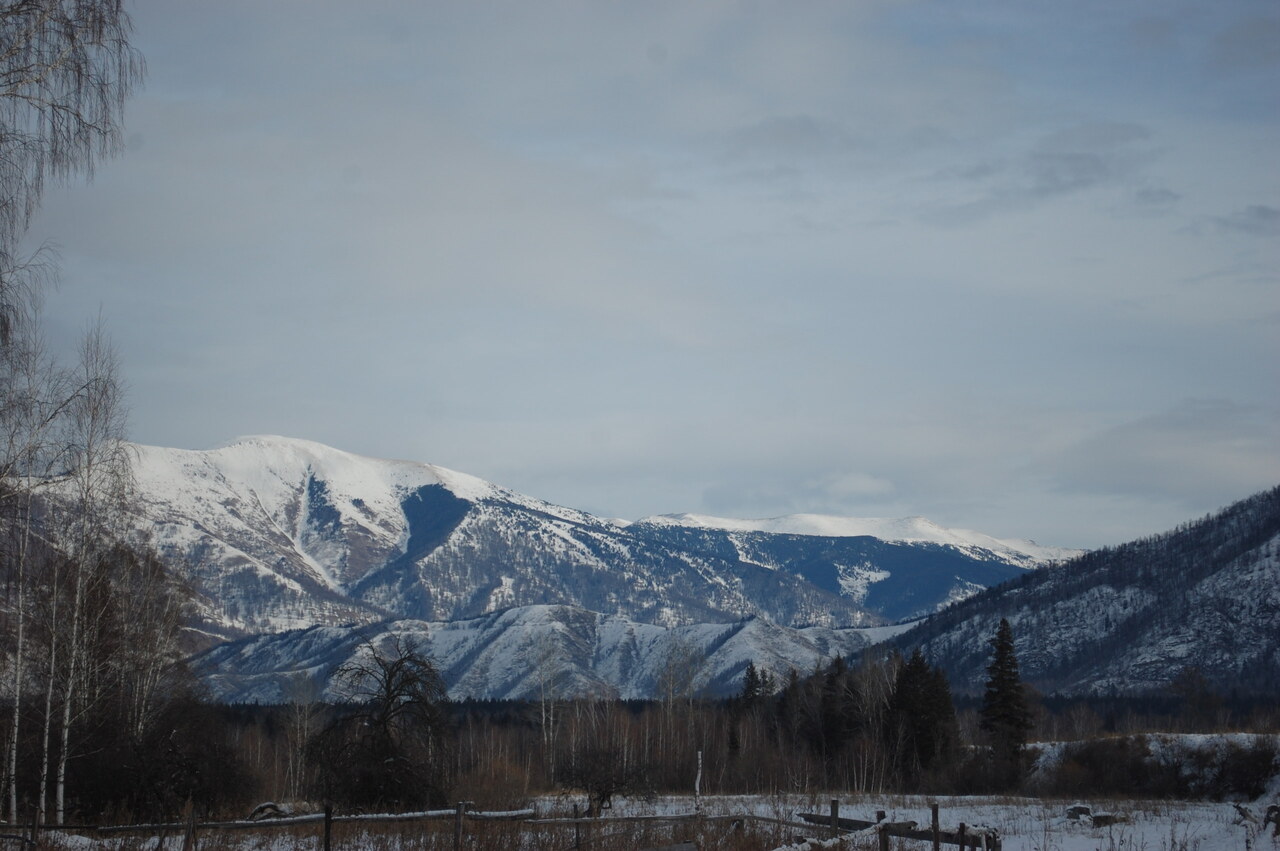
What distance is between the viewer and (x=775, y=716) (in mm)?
113125

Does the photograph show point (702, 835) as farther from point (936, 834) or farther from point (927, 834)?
point (936, 834)

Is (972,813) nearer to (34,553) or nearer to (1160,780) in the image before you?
(1160,780)

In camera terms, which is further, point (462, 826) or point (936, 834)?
point (462, 826)

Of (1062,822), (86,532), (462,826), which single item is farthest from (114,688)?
(1062,822)

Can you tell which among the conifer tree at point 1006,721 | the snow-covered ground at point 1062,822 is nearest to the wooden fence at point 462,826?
the snow-covered ground at point 1062,822

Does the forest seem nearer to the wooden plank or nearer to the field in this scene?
the field

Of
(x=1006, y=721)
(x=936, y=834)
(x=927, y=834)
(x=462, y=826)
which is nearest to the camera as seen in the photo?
(x=936, y=834)

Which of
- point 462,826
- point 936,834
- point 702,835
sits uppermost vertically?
point 462,826

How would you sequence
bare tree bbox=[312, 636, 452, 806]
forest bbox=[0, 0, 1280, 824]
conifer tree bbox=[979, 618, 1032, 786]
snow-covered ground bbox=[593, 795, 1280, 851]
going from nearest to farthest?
forest bbox=[0, 0, 1280, 824] < snow-covered ground bbox=[593, 795, 1280, 851] < bare tree bbox=[312, 636, 452, 806] < conifer tree bbox=[979, 618, 1032, 786]

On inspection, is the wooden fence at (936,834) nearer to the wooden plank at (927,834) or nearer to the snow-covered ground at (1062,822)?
the wooden plank at (927,834)

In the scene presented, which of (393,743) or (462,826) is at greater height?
(462,826)

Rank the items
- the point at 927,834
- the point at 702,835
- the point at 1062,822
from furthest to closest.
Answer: the point at 1062,822 → the point at 927,834 → the point at 702,835

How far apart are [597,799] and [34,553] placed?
24519 mm

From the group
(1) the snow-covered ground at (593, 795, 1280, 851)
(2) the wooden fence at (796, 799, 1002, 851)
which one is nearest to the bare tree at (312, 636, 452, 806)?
(1) the snow-covered ground at (593, 795, 1280, 851)
